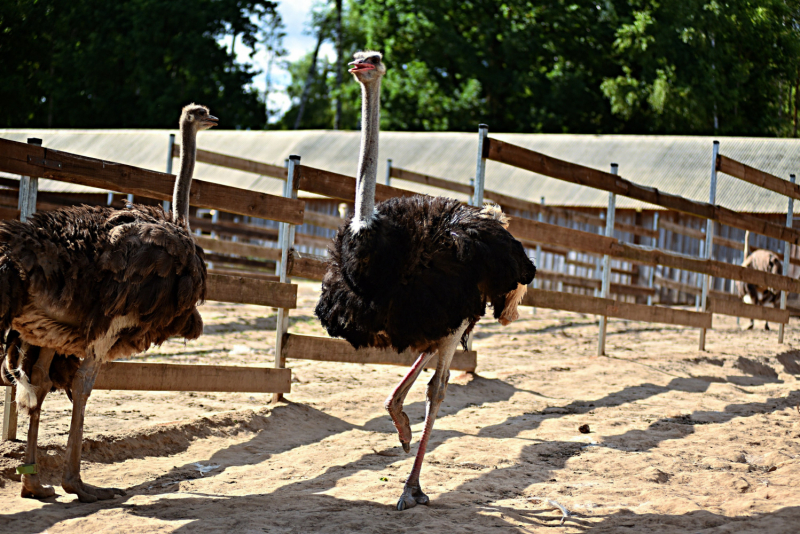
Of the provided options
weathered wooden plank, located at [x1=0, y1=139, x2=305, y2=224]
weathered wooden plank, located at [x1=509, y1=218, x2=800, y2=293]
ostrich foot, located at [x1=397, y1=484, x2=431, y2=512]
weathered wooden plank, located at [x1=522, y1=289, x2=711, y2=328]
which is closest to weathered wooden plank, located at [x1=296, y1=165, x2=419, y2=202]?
weathered wooden plank, located at [x1=0, y1=139, x2=305, y2=224]

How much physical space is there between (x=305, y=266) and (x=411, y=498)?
2382 millimetres

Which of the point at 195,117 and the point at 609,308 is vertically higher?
the point at 195,117

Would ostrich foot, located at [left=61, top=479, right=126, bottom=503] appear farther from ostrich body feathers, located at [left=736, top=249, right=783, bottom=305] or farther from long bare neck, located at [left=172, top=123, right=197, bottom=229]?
ostrich body feathers, located at [left=736, top=249, right=783, bottom=305]

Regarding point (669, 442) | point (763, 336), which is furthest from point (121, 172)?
point (763, 336)

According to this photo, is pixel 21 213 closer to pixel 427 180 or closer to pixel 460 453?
pixel 460 453

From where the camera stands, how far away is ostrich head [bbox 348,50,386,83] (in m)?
4.55

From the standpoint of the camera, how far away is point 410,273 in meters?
4.18

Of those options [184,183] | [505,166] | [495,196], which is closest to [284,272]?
[184,183]

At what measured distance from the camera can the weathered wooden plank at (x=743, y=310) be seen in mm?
8609

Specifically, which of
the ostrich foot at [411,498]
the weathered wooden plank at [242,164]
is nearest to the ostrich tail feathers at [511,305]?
the ostrich foot at [411,498]

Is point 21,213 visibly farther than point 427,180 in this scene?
No

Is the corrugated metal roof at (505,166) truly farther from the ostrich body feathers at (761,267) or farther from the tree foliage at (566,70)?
the ostrich body feathers at (761,267)

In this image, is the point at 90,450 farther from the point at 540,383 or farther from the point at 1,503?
the point at 540,383

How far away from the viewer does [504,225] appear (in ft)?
15.9
